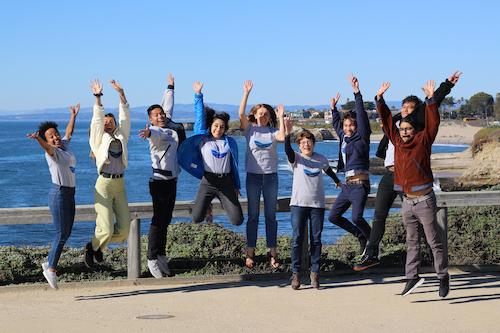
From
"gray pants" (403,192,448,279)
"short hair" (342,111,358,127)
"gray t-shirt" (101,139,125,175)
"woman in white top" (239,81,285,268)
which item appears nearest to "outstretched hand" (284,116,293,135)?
"woman in white top" (239,81,285,268)

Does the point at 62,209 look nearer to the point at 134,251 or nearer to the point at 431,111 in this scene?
the point at 134,251

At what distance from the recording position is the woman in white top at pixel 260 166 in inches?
361

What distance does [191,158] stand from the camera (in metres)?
9.05

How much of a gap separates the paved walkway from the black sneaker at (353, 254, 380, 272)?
0.15m

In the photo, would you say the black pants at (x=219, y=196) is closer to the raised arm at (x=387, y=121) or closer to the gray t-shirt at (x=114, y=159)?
the gray t-shirt at (x=114, y=159)

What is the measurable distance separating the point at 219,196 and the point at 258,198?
43cm

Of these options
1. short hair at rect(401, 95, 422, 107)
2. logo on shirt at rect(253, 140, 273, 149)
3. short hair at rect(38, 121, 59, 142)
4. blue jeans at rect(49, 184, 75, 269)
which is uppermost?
short hair at rect(401, 95, 422, 107)

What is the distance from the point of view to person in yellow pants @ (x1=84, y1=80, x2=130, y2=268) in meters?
8.60

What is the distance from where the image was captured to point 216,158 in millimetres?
9016

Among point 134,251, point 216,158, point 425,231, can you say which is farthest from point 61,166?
point 425,231

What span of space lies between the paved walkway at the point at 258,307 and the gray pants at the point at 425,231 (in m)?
0.29

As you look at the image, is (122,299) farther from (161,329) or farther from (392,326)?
(392,326)

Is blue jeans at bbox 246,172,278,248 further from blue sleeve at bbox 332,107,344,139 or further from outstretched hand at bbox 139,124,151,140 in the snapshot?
outstretched hand at bbox 139,124,151,140

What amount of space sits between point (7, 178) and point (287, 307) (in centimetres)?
5978
